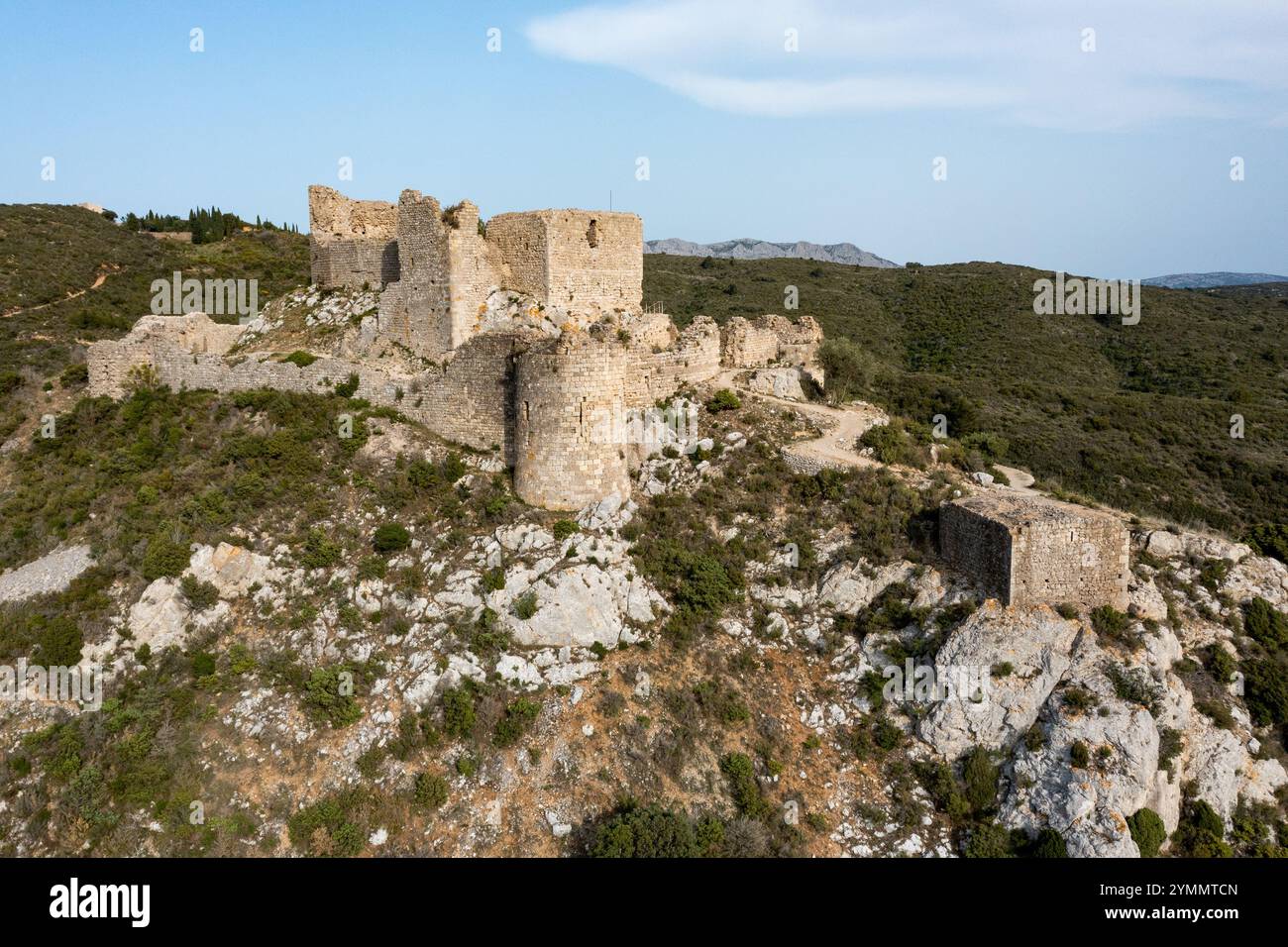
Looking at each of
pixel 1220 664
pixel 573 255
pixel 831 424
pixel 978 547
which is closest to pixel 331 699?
pixel 978 547

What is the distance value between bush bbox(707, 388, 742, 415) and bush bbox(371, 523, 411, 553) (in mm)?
8316

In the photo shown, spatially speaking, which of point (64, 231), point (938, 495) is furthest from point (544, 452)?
point (64, 231)

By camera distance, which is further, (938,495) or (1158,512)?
(1158,512)

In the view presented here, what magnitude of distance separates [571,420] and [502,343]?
3.22m

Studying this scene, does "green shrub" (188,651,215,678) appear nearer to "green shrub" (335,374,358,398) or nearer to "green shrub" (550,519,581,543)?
"green shrub" (550,519,581,543)

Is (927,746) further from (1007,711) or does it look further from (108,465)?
(108,465)

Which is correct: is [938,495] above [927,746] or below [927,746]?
above

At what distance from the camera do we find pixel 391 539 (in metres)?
18.4

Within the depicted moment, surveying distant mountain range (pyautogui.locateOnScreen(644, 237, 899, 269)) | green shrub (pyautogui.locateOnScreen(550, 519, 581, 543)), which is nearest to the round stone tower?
green shrub (pyautogui.locateOnScreen(550, 519, 581, 543))

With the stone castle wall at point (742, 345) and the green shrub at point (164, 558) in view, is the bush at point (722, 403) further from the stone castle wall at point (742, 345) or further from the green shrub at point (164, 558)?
the green shrub at point (164, 558)

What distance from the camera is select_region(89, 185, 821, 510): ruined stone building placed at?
61.2 ft

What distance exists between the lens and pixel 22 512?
21.1 metres
